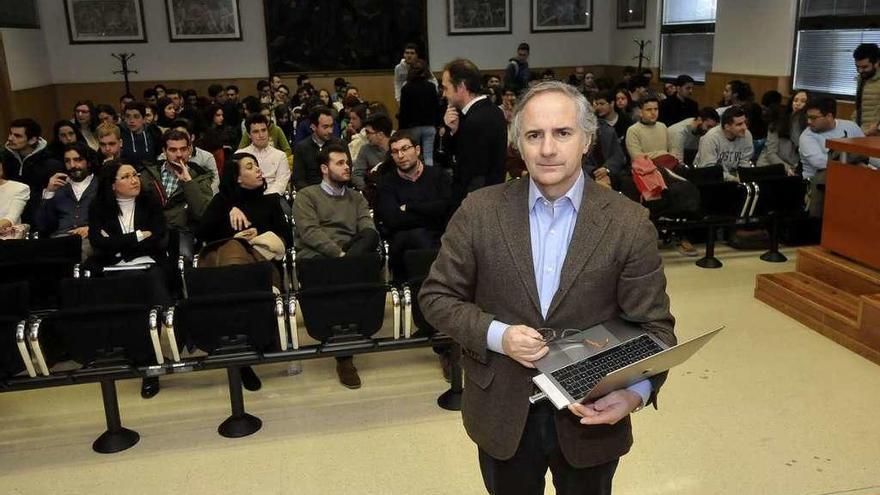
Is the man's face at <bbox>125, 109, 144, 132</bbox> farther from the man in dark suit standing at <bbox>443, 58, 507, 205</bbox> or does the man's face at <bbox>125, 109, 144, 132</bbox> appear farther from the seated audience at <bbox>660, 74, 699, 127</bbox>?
the seated audience at <bbox>660, 74, 699, 127</bbox>

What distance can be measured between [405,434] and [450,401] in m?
0.35

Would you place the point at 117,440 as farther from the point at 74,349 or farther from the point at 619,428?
the point at 619,428

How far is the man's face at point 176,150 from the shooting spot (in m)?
5.08

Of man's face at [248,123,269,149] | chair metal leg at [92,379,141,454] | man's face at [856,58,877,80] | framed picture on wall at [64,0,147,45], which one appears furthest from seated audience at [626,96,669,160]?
framed picture on wall at [64,0,147,45]

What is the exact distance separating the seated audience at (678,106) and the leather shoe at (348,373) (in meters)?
6.61

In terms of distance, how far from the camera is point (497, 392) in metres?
1.63

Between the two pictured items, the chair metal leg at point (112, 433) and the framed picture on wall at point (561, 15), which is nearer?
the chair metal leg at point (112, 433)

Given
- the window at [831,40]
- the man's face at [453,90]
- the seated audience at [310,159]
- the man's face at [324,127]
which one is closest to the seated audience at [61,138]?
the seated audience at [310,159]

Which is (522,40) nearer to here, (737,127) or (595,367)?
(737,127)

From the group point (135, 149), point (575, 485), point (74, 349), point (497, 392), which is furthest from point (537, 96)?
point (135, 149)

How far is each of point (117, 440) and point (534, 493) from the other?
94.6 inches

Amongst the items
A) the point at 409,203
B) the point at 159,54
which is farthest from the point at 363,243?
the point at 159,54

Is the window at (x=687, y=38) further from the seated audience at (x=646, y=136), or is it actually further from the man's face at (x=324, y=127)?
the man's face at (x=324, y=127)

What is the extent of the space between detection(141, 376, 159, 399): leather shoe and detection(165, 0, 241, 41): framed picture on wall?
12119mm
